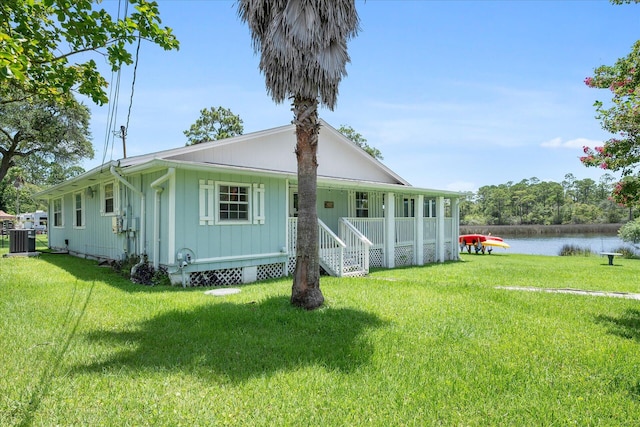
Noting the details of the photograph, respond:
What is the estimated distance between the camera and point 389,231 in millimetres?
13047

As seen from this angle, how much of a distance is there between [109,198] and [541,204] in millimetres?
78485

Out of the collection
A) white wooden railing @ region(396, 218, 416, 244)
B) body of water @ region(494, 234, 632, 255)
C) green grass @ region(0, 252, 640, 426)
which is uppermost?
white wooden railing @ region(396, 218, 416, 244)

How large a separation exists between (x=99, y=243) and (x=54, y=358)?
31.3 ft

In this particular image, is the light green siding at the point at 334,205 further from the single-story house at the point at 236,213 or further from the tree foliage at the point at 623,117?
the tree foliage at the point at 623,117

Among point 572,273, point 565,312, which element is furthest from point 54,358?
point 572,273

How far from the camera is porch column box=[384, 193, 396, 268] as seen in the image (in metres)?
13.0

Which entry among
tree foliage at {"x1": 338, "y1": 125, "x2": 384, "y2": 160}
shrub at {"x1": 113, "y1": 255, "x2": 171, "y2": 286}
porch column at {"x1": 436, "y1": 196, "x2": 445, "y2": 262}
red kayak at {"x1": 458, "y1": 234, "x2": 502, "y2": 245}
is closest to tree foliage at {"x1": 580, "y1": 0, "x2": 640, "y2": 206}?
porch column at {"x1": 436, "y1": 196, "x2": 445, "y2": 262}

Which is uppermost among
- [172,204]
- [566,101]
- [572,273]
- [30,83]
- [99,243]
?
[566,101]

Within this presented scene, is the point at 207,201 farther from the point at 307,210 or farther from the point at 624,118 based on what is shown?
the point at 624,118

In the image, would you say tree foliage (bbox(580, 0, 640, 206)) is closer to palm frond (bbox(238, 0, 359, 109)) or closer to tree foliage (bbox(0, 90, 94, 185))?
palm frond (bbox(238, 0, 359, 109))

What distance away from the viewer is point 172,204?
8234 millimetres

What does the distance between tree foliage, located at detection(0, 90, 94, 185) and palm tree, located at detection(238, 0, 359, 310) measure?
1880 cm

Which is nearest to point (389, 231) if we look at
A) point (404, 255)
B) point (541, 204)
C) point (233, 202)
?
point (404, 255)

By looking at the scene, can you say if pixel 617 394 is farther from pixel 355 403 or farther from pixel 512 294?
pixel 512 294
